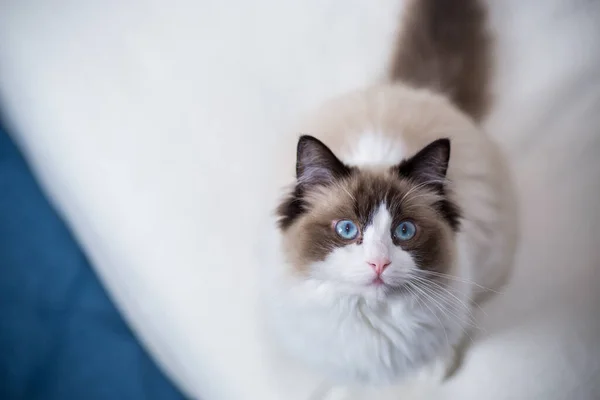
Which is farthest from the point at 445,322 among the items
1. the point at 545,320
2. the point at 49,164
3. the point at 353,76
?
the point at 49,164

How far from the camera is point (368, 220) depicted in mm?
733

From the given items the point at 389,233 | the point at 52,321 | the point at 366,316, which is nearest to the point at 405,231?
the point at 389,233

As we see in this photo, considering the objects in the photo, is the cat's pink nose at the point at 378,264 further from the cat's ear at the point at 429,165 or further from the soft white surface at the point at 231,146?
the soft white surface at the point at 231,146

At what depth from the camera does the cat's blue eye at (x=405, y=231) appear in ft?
2.44

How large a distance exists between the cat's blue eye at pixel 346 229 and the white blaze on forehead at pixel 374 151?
15cm

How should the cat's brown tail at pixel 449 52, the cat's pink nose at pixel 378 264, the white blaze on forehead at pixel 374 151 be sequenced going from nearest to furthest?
the cat's pink nose at pixel 378 264 → the white blaze on forehead at pixel 374 151 → the cat's brown tail at pixel 449 52

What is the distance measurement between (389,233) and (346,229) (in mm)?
57

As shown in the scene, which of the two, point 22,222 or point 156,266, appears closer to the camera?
point 156,266

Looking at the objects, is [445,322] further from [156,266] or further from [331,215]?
[156,266]

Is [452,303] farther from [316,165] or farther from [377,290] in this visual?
[316,165]

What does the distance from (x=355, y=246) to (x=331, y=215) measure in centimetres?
7

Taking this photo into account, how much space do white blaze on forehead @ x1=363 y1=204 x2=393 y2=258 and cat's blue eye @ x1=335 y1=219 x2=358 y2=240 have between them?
17mm

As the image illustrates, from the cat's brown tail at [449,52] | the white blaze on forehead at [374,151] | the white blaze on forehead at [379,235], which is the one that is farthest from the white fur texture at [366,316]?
the cat's brown tail at [449,52]

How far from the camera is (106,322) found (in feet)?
3.78
